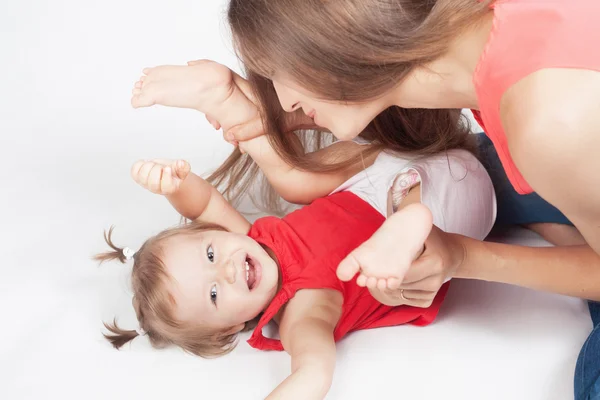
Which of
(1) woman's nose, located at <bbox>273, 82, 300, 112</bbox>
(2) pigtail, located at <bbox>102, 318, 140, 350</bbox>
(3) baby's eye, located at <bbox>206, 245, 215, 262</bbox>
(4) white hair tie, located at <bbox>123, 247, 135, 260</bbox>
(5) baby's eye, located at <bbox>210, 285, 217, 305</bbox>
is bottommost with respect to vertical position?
(2) pigtail, located at <bbox>102, 318, 140, 350</bbox>

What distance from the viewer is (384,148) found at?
5.54 ft

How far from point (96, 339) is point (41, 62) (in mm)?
1038

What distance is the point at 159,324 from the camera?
149cm

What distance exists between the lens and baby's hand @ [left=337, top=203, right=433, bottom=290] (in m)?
1.12

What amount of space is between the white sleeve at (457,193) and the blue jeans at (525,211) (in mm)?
57

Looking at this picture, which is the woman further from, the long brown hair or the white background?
the white background

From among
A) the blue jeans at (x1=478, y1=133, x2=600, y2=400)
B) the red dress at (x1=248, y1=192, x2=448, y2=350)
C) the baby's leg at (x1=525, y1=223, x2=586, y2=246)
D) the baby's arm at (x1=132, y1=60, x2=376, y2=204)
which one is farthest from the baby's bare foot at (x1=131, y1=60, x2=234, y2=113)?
the baby's leg at (x1=525, y1=223, x2=586, y2=246)

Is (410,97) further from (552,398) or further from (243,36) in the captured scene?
(552,398)

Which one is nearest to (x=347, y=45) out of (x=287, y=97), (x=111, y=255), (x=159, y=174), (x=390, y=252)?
(x=287, y=97)

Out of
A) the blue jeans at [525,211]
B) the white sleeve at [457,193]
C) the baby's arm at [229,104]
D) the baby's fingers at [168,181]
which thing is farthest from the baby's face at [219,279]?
the blue jeans at [525,211]

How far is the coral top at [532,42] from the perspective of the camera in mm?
1055

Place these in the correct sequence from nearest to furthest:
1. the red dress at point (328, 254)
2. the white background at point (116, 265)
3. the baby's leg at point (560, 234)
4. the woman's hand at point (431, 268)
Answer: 1. the woman's hand at point (431, 268)
2. the white background at point (116, 265)
3. the red dress at point (328, 254)
4. the baby's leg at point (560, 234)

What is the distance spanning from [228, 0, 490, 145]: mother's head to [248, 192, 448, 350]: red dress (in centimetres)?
33

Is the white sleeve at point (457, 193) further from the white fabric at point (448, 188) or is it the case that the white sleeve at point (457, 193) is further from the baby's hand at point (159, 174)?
the baby's hand at point (159, 174)
